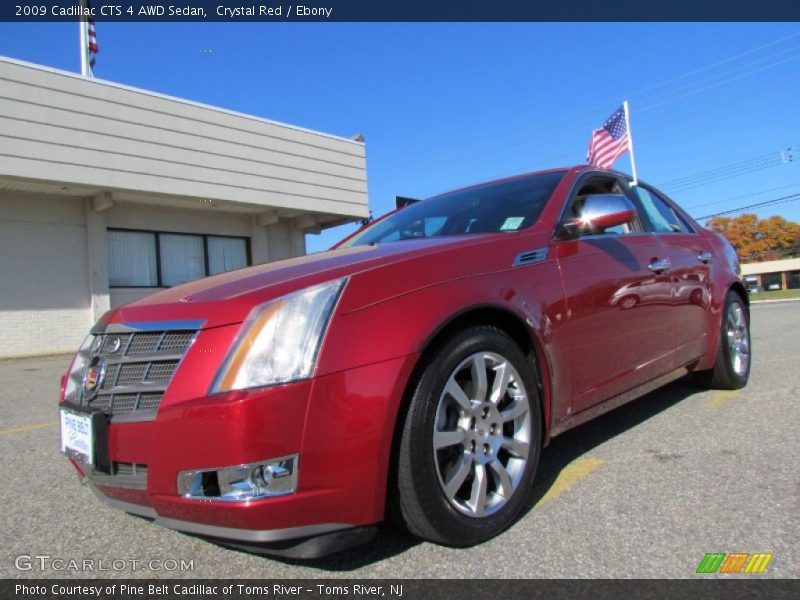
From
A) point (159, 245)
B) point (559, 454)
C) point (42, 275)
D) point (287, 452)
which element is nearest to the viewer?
point (287, 452)

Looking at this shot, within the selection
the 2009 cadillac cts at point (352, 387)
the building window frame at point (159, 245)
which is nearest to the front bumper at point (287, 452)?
the 2009 cadillac cts at point (352, 387)

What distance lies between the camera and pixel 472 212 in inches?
126

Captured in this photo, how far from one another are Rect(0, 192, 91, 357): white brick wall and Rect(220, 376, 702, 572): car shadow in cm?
1146

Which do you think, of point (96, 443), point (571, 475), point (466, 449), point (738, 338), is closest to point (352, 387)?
point (466, 449)

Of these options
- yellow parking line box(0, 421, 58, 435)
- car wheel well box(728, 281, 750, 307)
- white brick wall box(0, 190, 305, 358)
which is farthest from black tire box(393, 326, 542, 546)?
white brick wall box(0, 190, 305, 358)

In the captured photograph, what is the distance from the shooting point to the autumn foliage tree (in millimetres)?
74000

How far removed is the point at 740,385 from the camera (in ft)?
14.4

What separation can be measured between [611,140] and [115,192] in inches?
383

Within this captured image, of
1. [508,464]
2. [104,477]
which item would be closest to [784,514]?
[508,464]

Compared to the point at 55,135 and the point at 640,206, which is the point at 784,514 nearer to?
the point at 640,206

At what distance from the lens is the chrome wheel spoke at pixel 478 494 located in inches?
81.3

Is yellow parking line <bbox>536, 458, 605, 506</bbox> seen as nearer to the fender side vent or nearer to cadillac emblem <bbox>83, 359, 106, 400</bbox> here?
the fender side vent

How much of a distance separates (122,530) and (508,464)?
1641mm

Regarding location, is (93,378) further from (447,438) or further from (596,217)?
(596,217)
